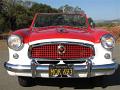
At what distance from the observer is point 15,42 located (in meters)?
7.09

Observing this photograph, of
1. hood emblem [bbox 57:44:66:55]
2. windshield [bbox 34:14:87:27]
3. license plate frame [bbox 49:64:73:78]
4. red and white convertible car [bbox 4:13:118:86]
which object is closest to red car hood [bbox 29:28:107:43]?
red and white convertible car [bbox 4:13:118:86]

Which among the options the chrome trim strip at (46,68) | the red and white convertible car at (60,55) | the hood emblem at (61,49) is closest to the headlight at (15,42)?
the red and white convertible car at (60,55)

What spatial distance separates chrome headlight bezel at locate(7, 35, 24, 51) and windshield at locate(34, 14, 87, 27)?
5.04 ft

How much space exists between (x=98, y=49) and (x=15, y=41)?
162cm

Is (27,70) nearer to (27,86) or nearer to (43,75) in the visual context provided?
(43,75)

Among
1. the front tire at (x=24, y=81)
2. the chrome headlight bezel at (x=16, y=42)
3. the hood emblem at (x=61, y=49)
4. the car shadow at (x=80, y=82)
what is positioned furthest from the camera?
the car shadow at (x=80, y=82)

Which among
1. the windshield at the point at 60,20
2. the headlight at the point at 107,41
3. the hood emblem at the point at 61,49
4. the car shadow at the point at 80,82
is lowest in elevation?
the car shadow at the point at 80,82

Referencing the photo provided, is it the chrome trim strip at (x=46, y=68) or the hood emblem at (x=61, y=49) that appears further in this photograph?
the hood emblem at (x=61, y=49)

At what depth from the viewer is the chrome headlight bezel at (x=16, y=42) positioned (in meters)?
7.05

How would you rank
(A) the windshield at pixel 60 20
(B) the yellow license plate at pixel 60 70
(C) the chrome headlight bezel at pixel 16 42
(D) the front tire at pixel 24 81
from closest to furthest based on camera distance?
1. (B) the yellow license plate at pixel 60 70
2. (C) the chrome headlight bezel at pixel 16 42
3. (D) the front tire at pixel 24 81
4. (A) the windshield at pixel 60 20

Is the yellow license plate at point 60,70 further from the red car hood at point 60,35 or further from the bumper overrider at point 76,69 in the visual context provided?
the red car hood at point 60,35

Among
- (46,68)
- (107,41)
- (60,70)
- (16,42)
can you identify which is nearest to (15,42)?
(16,42)

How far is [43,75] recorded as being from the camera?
6777mm

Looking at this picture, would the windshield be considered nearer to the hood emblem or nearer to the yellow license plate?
the hood emblem
